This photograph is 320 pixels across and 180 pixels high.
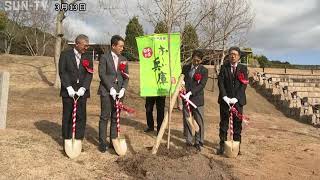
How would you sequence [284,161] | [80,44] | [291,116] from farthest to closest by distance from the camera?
[291,116]
[284,161]
[80,44]

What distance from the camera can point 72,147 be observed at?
6.68 m

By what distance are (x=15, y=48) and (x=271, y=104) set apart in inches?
1041

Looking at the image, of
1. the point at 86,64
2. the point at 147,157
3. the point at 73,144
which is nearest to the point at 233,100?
the point at 147,157

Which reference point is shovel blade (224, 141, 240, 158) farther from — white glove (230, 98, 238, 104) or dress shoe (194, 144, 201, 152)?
white glove (230, 98, 238, 104)

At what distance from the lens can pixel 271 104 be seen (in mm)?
20078

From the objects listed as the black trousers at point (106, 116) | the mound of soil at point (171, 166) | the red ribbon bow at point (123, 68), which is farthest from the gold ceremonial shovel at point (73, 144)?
the red ribbon bow at point (123, 68)

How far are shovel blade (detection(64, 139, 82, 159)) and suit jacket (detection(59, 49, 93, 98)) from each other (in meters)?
0.70

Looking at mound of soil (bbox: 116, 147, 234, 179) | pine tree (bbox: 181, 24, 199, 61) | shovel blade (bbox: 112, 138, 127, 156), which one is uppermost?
pine tree (bbox: 181, 24, 199, 61)

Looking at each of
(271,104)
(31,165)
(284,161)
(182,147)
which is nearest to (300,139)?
(284,161)

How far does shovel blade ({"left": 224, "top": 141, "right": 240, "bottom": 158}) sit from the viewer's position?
24.7 feet

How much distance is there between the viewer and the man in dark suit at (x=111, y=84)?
22.8 feet

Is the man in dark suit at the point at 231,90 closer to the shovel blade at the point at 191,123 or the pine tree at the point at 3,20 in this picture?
the shovel blade at the point at 191,123

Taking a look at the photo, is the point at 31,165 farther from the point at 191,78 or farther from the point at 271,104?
the point at 271,104

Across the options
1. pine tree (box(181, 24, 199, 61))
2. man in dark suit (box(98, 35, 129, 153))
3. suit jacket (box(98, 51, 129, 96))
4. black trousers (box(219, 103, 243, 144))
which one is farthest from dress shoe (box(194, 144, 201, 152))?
pine tree (box(181, 24, 199, 61))
